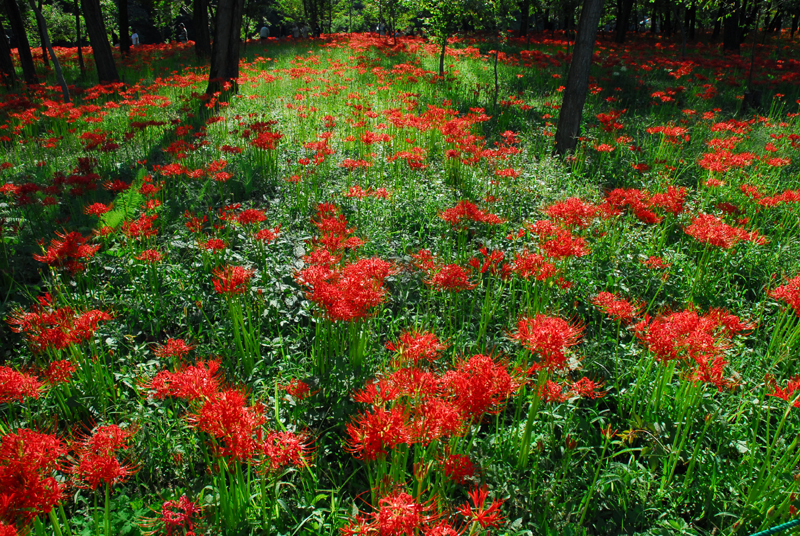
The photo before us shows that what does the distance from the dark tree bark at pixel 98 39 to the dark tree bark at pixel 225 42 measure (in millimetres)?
3240

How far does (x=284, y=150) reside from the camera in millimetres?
6738

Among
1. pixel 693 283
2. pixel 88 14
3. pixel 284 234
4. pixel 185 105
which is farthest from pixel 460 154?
pixel 88 14

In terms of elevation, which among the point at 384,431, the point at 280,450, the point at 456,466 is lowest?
the point at 456,466

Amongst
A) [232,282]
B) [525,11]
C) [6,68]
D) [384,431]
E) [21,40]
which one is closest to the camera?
[384,431]

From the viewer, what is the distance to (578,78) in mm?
6645

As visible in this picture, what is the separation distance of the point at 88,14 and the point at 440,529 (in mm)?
14689

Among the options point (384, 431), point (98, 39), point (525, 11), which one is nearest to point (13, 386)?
point (384, 431)

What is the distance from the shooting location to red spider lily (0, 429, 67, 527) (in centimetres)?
125

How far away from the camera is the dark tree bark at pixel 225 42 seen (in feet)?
32.4

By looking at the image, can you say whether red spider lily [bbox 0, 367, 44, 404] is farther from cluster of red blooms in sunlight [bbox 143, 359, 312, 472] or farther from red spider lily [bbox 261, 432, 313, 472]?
red spider lily [bbox 261, 432, 313, 472]

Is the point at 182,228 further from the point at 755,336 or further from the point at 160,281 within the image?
the point at 755,336

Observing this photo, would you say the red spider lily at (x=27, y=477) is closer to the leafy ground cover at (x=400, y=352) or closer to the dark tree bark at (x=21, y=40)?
the leafy ground cover at (x=400, y=352)

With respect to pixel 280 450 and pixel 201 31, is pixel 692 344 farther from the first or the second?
pixel 201 31

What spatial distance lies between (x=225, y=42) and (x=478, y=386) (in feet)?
37.5
